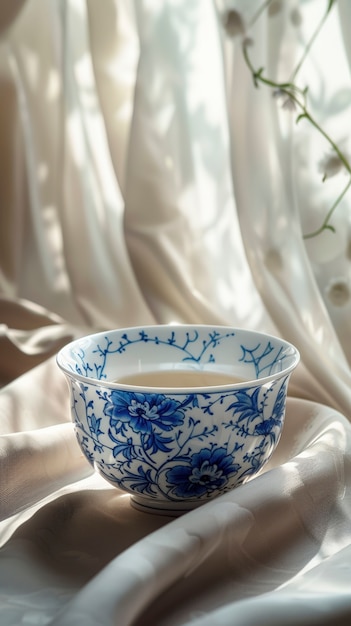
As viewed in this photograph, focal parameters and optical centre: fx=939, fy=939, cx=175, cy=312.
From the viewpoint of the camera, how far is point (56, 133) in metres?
1.14

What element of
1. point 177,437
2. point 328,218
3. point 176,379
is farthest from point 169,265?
point 177,437

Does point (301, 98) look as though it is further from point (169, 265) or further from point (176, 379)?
point (176, 379)

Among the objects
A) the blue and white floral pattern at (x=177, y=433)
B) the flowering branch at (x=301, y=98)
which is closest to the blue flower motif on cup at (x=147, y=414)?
the blue and white floral pattern at (x=177, y=433)

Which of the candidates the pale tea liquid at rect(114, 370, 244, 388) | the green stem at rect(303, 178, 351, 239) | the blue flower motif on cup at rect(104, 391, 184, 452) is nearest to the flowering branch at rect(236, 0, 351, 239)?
the green stem at rect(303, 178, 351, 239)

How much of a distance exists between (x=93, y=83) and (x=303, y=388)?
463 mm

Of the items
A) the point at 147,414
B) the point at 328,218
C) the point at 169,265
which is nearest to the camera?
the point at 147,414

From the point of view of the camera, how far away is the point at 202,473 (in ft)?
2.06

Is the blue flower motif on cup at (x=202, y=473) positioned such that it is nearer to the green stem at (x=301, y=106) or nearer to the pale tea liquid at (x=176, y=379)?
the pale tea liquid at (x=176, y=379)

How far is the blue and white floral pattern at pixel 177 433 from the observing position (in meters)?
0.61

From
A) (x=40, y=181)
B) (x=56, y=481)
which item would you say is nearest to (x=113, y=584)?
(x=56, y=481)

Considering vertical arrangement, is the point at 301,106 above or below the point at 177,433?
above

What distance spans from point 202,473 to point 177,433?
1.4 inches

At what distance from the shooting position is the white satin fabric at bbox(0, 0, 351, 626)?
1.85 feet

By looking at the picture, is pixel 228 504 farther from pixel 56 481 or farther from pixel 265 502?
pixel 56 481
